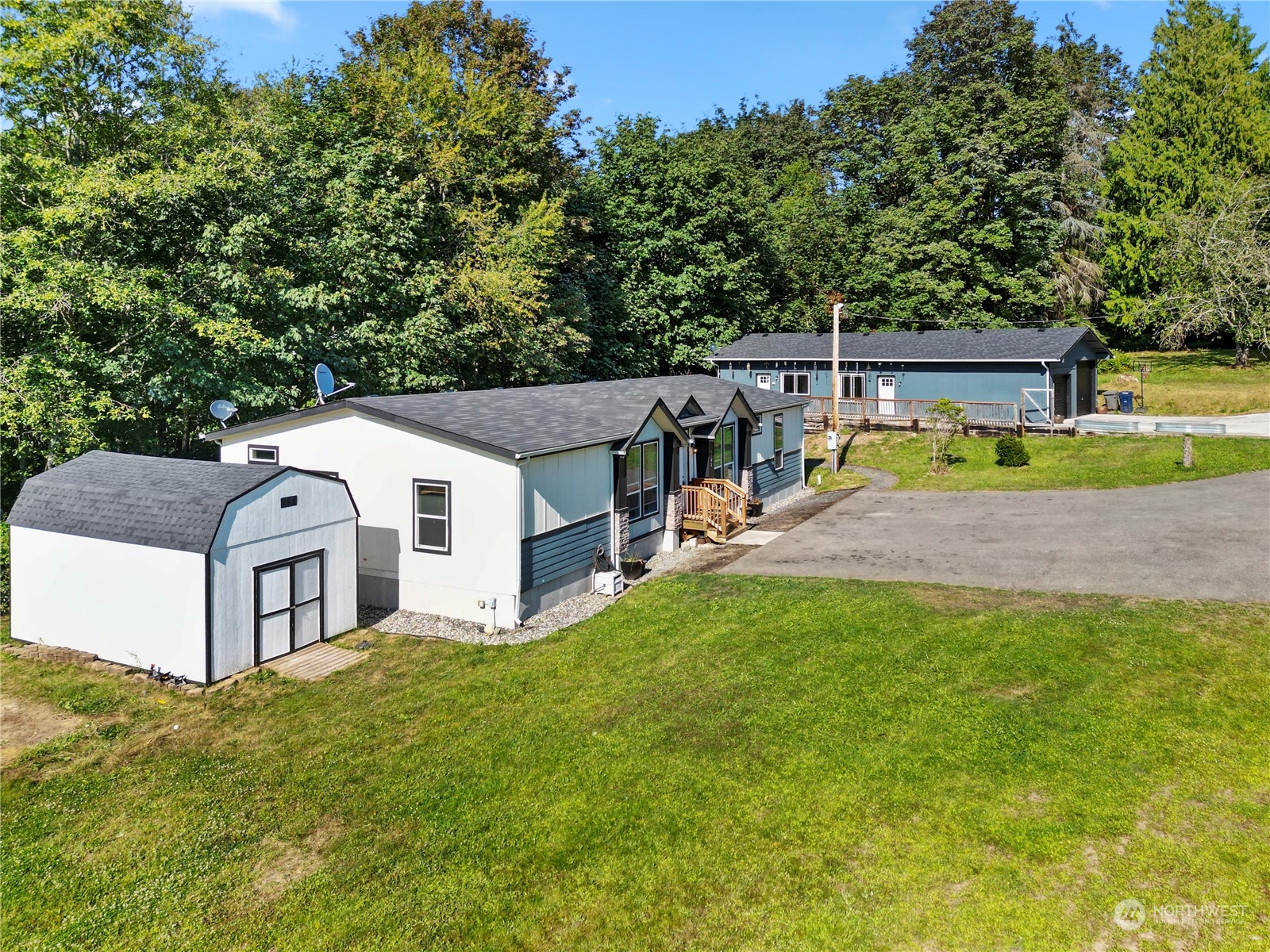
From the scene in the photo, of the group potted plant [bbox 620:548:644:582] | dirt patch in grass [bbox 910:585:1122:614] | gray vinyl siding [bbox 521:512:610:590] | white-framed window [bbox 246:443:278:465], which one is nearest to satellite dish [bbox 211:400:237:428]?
white-framed window [bbox 246:443:278:465]

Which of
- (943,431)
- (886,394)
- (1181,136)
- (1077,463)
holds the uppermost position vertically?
(1181,136)

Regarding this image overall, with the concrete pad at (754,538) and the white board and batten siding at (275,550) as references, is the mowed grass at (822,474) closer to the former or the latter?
the concrete pad at (754,538)

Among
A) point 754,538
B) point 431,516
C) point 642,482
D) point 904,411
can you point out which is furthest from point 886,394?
point 431,516

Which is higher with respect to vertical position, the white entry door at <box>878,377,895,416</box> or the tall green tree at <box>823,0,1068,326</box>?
the tall green tree at <box>823,0,1068,326</box>

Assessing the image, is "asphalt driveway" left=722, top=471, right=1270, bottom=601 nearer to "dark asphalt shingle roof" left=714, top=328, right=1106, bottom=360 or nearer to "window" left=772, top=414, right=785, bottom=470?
"window" left=772, top=414, right=785, bottom=470

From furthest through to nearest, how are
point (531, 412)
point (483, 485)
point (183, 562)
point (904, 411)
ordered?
point (904, 411), point (531, 412), point (483, 485), point (183, 562)

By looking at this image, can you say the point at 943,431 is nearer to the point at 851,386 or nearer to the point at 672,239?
the point at 851,386

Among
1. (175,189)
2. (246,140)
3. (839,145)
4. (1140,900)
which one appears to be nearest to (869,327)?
(839,145)
